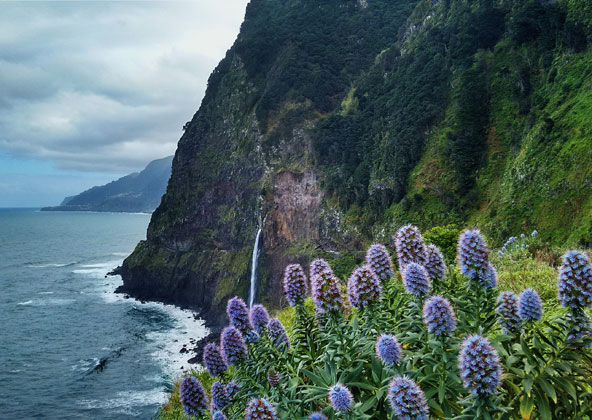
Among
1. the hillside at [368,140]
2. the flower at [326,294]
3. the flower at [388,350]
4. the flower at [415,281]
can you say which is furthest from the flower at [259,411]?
the hillside at [368,140]

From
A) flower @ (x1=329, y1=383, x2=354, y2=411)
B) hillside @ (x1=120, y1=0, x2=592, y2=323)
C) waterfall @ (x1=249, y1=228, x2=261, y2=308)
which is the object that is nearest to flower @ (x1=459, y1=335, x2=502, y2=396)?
flower @ (x1=329, y1=383, x2=354, y2=411)

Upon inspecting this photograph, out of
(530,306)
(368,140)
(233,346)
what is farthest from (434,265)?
(368,140)

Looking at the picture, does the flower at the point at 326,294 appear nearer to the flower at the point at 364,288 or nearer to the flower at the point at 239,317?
the flower at the point at 364,288

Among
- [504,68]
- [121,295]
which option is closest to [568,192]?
[504,68]

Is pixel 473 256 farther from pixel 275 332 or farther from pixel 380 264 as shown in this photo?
pixel 275 332

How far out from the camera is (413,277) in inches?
199

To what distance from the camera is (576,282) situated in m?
4.37

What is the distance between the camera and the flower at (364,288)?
5.25 metres

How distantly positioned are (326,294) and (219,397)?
7.96 ft

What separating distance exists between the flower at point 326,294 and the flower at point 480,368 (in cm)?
191

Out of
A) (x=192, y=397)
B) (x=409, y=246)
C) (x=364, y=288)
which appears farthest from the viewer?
(x=192, y=397)

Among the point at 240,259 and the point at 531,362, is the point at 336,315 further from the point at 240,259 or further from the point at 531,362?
the point at 240,259

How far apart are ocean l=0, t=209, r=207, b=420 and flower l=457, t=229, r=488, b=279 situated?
41.9 metres

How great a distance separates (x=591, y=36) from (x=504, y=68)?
10.2 m
